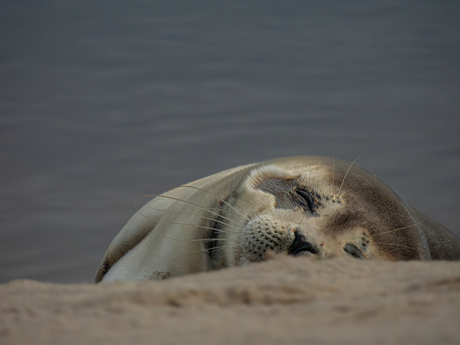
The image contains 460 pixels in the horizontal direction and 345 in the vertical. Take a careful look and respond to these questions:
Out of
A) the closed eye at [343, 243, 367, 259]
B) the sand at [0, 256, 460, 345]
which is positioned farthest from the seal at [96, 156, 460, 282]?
the sand at [0, 256, 460, 345]

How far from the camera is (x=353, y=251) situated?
1.49 meters

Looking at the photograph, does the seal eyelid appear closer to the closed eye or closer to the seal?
the seal

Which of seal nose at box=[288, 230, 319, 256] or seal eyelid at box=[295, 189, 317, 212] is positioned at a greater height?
seal eyelid at box=[295, 189, 317, 212]

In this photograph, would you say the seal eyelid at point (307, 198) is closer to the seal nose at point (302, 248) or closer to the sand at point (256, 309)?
the seal nose at point (302, 248)

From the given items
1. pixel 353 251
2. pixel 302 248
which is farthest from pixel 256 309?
pixel 353 251

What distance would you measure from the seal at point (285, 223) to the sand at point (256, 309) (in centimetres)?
57

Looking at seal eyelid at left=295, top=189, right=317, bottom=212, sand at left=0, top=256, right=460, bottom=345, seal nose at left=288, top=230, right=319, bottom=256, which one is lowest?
seal nose at left=288, top=230, right=319, bottom=256

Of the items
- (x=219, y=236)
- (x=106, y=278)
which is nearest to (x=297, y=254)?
(x=219, y=236)

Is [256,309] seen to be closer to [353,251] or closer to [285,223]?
[285,223]

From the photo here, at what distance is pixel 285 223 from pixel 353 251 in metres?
0.26

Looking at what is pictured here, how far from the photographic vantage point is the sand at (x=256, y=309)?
1.65 ft

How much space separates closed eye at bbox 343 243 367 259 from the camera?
58.4 inches

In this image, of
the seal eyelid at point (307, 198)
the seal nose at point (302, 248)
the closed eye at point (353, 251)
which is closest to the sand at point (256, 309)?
the seal nose at point (302, 248)

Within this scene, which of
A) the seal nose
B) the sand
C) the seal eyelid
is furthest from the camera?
the seal eyelid
